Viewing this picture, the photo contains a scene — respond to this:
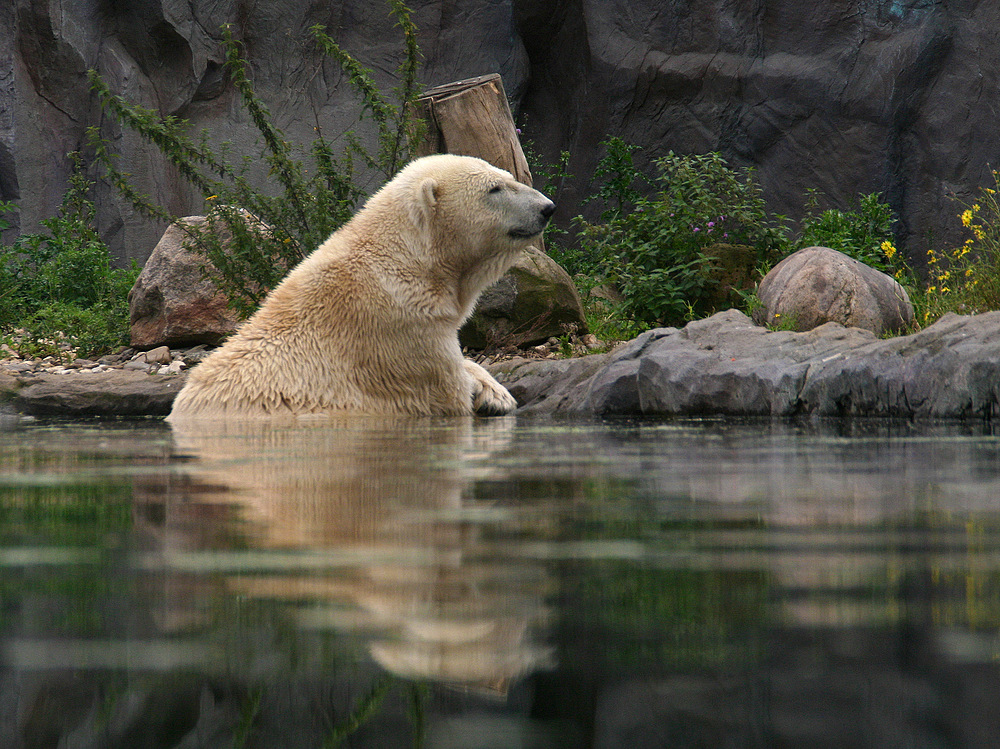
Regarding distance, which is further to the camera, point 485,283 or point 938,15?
point 938,15

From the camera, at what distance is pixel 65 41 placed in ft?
45.3

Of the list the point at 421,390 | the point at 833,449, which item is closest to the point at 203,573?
the point at 833,449

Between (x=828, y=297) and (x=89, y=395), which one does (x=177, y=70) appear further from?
(x=828, y=297)

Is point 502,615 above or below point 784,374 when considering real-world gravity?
below

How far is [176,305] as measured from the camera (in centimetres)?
838

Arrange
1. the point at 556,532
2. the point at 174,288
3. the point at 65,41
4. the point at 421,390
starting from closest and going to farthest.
→ 1. the point at 556,532
2. the point at 421,390
3. the point at 174,288
4. the point at 65,41

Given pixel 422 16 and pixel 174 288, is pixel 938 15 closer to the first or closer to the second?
pixel 422 16

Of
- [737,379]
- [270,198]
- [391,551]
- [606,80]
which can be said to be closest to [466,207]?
[737,379]

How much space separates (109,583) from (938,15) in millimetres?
13616

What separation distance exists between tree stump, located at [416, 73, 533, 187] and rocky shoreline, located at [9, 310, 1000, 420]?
2.28 m

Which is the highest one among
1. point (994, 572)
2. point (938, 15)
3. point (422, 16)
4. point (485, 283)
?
point (422, 16)

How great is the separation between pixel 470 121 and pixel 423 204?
9.65ft

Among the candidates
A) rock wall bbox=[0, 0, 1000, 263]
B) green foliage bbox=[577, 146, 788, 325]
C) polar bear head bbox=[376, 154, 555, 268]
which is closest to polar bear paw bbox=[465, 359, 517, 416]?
polar bear head bbox=[376, 154, 555, 268]

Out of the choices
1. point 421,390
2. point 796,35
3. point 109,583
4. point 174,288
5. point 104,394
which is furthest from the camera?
point 796,35
